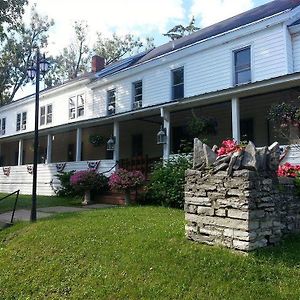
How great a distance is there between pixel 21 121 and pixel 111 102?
11127mm

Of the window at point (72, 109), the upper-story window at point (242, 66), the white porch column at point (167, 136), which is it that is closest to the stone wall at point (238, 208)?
the white porch column at point (167, 136)

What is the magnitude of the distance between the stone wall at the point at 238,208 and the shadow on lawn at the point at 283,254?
0.38 feet

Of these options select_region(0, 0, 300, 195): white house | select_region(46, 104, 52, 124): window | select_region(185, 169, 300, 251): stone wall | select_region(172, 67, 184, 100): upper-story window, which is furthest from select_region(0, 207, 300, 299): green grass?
select_region(46, 104, 52, 124): window

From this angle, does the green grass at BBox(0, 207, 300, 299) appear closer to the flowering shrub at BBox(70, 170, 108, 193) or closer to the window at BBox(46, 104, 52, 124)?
the flowering shrub at BBox(70, 170, 108, 193)

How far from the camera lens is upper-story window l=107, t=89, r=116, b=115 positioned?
21523mm

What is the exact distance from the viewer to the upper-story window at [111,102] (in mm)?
21523

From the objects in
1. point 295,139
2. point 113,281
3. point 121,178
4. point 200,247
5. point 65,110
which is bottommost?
point 113,281

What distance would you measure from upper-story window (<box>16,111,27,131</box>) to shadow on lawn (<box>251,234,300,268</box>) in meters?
26.0

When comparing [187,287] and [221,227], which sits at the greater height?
[221,227]

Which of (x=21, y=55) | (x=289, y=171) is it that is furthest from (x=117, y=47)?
(x=289, y=171)

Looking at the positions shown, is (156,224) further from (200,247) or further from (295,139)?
(295,139)

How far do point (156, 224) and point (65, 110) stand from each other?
18.5 m

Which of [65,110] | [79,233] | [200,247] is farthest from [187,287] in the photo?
[65,110]

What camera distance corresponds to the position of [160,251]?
624cm
